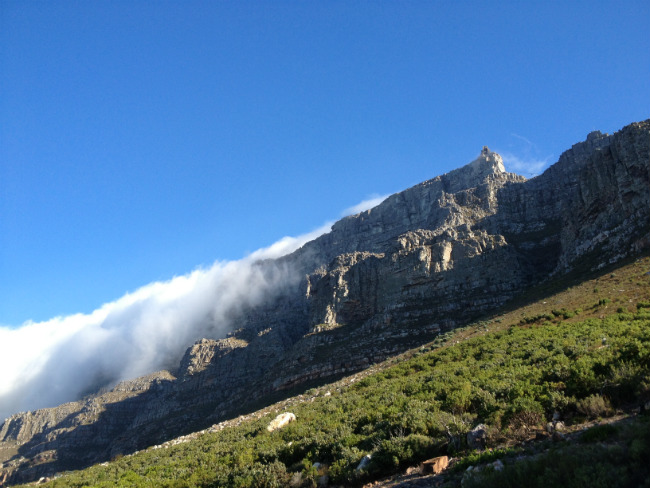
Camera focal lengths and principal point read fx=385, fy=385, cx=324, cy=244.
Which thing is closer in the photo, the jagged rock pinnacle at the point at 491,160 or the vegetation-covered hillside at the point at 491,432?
the vegetation-covered hillside at the point at 491,432

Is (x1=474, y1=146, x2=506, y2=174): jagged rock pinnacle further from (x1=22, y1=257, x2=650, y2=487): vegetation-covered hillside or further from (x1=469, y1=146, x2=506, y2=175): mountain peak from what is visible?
(x1=22, y1=257, x2=650, y2=487): vegetation-covered hillside

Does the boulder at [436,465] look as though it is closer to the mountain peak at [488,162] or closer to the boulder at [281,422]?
the boulder at [281,422]

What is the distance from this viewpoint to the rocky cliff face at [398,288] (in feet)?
193

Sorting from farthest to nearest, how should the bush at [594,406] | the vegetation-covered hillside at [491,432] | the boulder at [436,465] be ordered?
the bush at [594,406]
the boulder at [436,465]
the vegetation-covered hillside at [491,432]

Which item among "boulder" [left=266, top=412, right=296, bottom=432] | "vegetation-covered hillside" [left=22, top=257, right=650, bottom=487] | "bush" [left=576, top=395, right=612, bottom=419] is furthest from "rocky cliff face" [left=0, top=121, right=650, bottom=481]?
"bush" [left=576, top=395, right=612, bottom=419]

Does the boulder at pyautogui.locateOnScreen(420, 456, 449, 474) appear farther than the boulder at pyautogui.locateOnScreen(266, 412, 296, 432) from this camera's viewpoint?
No

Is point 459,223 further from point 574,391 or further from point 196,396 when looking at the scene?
point 574,391

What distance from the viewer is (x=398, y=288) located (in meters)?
84.9

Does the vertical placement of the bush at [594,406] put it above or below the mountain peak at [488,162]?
below

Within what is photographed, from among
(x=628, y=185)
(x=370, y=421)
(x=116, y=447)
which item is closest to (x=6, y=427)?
(x=116, y=447)

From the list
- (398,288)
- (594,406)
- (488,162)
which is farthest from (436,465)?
(488,162)

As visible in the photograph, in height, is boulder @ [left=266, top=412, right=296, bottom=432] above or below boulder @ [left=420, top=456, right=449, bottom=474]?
below

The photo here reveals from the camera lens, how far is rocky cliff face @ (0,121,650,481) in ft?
193

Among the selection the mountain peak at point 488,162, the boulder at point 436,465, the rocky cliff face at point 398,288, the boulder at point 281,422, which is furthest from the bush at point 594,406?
the mountain peak at point 488,162
